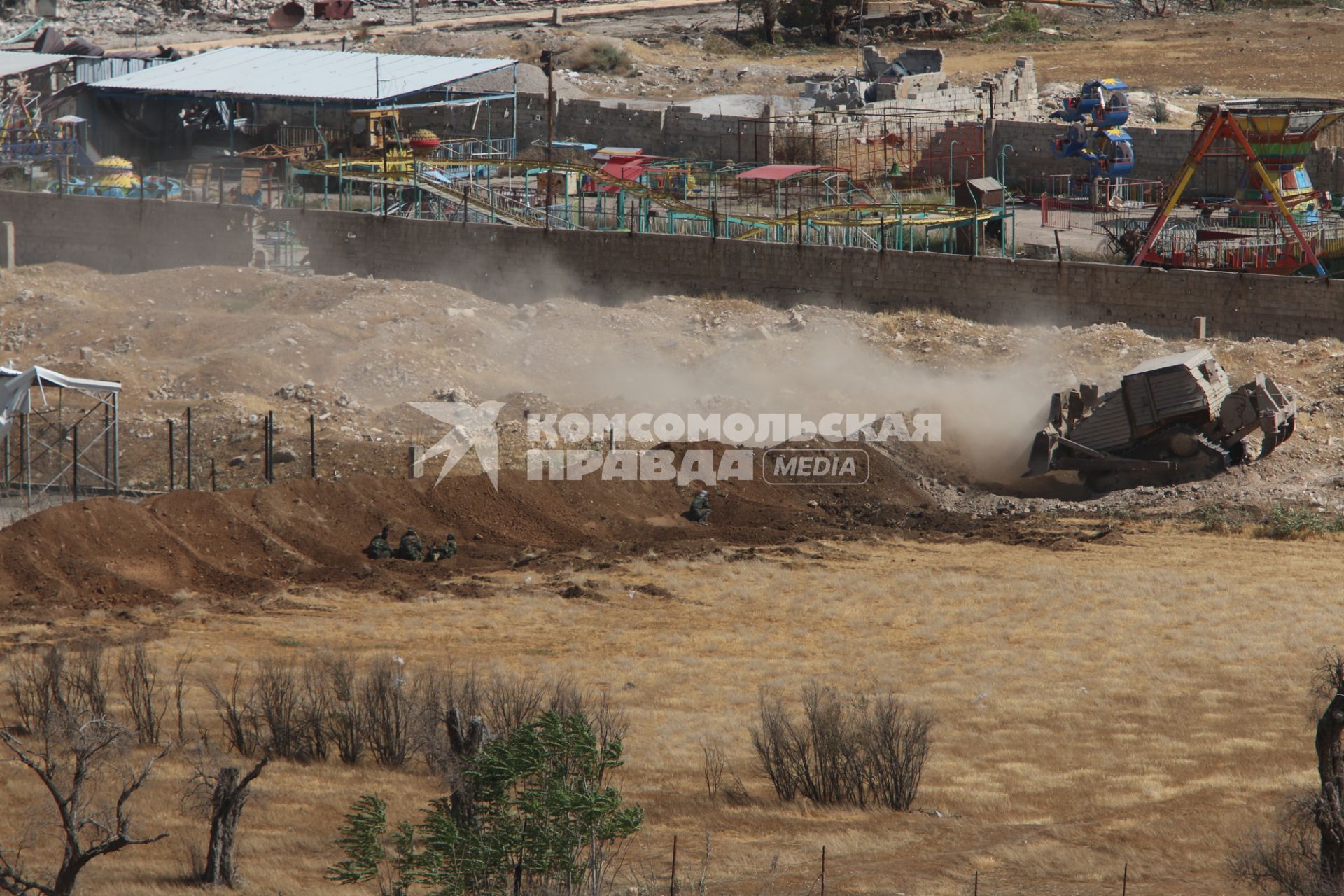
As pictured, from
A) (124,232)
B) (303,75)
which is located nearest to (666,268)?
(124,232)

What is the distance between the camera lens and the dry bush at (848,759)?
17594 mm

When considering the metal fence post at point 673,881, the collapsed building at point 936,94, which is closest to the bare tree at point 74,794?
the metal fence post at point 673,881

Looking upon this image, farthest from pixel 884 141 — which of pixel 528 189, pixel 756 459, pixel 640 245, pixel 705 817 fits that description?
pixel 705 817

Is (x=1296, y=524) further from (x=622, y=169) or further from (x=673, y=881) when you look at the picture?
(x=622, y=169)

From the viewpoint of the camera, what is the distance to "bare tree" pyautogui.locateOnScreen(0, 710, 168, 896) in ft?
44.9

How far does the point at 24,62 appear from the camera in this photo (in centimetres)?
6209

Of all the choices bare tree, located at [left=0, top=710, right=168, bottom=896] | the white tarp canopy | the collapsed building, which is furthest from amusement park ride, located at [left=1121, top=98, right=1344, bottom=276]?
bare tree, located at [left=0, top=710, right=168, bottom=896]

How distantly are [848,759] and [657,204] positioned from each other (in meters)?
29.8

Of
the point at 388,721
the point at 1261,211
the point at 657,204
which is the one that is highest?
the point at 1261,211

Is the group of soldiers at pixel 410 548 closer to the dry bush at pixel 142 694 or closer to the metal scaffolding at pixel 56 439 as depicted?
the metal scaffolding at pixel 56 439

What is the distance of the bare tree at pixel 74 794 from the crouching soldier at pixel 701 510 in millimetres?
→ 13078

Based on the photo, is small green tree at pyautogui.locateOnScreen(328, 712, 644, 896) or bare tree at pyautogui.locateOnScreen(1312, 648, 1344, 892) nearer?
small green tree at pyautogui.locateOnScreen(328, 712, 644, 896)

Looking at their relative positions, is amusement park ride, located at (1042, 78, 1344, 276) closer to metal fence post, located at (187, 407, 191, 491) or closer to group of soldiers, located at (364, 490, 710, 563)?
group of soldiers, located at (364, 490, 710, 563)

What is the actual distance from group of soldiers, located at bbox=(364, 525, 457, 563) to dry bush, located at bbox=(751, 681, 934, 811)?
32.4 ft
